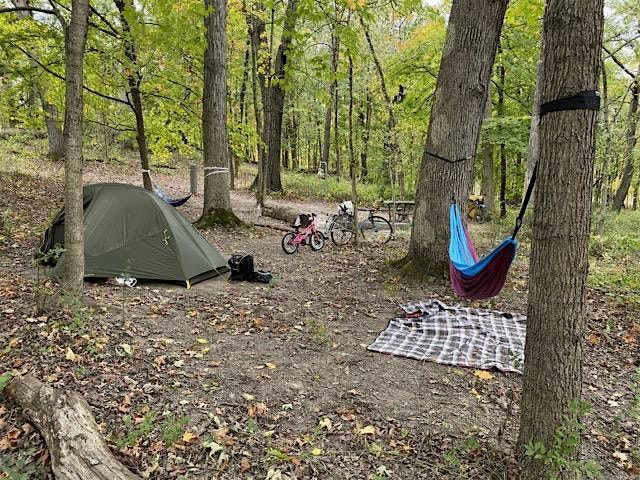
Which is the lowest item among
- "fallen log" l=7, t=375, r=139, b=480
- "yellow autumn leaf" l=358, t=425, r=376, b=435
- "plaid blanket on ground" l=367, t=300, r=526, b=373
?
"yellow autumn leaf" l=358, t=425, r=376, b=435

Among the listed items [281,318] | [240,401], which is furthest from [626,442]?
[281,318]

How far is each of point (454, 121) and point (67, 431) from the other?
4.71 m

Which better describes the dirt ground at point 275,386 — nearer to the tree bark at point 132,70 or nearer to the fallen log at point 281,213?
the tree bark at point 132,70

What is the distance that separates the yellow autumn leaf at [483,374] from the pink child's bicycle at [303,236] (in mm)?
4269

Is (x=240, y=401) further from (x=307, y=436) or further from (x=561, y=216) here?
(x=561, y=216)

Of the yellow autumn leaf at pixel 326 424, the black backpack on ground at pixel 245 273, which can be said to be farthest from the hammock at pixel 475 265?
the black backpack on ground at pixel 245 273

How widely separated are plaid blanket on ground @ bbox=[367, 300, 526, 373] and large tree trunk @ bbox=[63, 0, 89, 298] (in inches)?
102

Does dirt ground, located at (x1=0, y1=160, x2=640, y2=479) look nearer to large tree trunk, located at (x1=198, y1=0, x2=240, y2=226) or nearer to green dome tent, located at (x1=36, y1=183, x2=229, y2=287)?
green dome tent, located at (x1=36, y1=183, x2=229, y2=287)

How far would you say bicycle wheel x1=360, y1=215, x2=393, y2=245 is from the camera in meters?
8.69

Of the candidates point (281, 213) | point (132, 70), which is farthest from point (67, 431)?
point (281, 213)

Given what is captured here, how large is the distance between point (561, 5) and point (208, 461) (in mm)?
2736

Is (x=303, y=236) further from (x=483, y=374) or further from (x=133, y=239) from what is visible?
(x=483, y=374)

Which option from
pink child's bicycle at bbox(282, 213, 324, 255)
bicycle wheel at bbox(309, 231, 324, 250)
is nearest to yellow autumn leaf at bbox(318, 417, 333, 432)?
pink child's bicycle at bbox(282, 213, 324, 255)

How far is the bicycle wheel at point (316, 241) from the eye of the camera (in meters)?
7.66
